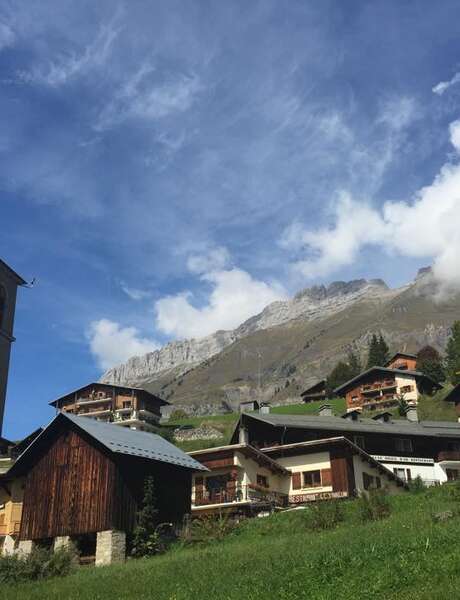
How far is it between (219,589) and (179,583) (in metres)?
2.21

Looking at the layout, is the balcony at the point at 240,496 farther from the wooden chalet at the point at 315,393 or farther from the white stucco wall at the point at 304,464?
the wooden chalet at the point at 315,393

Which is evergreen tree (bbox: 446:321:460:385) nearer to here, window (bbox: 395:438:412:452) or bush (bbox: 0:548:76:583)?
window (bbox: 395:438:412:452)

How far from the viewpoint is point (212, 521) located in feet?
105

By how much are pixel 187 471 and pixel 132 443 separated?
4.27 metres

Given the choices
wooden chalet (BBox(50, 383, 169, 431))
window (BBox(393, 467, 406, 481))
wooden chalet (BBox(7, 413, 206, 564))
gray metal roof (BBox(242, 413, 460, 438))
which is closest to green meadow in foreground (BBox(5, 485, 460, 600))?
wooden chalet (BBox(7, 413, 206, 564))

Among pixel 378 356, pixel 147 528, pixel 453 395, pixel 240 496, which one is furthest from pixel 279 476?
pixel 378 356

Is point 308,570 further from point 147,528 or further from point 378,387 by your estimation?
point 378,387

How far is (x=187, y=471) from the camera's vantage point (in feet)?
121

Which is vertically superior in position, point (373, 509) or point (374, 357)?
point (374, 357)

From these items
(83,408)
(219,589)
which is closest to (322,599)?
(219,589)

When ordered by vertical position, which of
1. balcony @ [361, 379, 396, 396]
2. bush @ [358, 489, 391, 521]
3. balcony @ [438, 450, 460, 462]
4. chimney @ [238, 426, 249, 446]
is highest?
balcony @ [361, 379, 396, 396]

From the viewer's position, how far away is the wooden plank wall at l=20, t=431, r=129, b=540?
31453mm

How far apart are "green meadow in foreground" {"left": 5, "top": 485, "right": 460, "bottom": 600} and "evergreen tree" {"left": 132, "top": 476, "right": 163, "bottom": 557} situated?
2.17m

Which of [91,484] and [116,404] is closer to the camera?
[91,484]
